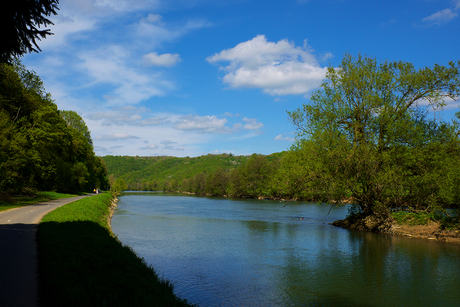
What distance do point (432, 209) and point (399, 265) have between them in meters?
10.2

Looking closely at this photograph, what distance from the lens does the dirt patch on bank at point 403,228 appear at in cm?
2178

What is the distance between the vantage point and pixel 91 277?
8.23 m

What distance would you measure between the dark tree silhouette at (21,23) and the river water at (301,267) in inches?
341

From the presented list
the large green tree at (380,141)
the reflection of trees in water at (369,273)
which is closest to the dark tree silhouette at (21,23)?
the reflection of trees in water at (369,273)

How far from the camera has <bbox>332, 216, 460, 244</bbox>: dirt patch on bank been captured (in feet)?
71.5

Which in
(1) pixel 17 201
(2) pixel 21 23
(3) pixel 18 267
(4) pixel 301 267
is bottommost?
(4) pixel 301 267

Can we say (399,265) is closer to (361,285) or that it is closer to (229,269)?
(361,285)

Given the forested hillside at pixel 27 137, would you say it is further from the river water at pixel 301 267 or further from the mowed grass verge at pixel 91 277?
the mowed grass verge at pixel 91 277

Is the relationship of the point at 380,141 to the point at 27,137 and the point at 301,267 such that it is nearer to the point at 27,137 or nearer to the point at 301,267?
the point at 301,267

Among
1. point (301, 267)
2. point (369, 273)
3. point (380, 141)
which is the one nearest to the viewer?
point (369, 273)

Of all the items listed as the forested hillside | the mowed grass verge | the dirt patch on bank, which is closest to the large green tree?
the dirt patch on bank

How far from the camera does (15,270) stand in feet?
26.2

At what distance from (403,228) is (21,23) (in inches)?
1032

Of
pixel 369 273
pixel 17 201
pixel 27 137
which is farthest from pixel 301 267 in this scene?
pixel 27 137
